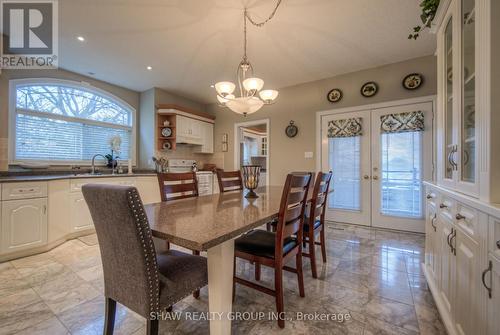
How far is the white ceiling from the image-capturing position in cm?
221

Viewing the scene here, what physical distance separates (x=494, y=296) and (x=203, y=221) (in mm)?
1191

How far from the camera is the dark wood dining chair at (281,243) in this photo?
1.34 metres

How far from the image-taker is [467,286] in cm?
101

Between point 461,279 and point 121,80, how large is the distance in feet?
16.4

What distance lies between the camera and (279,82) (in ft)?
13.7

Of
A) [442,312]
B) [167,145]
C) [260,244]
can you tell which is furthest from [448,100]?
[167,145]

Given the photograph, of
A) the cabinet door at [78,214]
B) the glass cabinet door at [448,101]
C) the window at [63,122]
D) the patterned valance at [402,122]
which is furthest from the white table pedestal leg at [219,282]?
the window at [63,122]

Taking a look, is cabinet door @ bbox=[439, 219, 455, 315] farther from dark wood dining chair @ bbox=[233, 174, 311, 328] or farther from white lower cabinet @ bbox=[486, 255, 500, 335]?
dark wood dining chair @ bbox=[233, 174, 311, 328]

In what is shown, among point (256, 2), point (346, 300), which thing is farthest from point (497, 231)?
point (256, 2)

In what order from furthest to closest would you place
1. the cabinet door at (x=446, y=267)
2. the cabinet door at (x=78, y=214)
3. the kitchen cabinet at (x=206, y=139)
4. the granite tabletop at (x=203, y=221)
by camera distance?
the kitchen cabinet at (x=206, y=139) → the cabinet door at (x=78, y=214) → the cabinet door at (x=446, y=267) → the granite tabletop at (x=203, y=221)

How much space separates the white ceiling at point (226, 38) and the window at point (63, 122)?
436 millimetres

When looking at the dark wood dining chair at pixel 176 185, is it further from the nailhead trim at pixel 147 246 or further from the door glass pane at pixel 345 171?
the door glass pane at pixel 345 171

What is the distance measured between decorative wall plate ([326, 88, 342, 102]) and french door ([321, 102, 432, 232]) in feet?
0.91

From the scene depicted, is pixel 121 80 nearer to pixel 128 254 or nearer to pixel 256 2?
pixel 256 2
